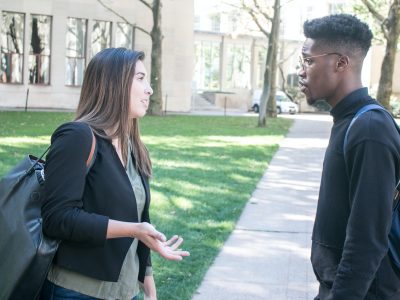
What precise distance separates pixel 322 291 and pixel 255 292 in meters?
3.72

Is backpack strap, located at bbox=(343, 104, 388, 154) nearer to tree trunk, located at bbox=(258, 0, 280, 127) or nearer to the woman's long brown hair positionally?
the woman's long brown hair

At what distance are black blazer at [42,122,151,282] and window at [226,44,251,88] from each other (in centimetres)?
5985

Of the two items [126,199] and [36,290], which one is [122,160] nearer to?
[126,199]

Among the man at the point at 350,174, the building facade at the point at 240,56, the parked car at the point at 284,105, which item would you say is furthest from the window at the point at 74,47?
the man at the point at 350,174

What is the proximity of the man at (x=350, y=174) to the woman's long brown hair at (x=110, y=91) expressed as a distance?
725mm

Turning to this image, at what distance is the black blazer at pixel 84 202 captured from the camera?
2.75 m

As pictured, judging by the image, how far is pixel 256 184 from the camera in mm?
12641

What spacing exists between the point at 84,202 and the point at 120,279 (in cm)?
37

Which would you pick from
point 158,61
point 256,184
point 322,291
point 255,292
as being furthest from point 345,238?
point 158,61

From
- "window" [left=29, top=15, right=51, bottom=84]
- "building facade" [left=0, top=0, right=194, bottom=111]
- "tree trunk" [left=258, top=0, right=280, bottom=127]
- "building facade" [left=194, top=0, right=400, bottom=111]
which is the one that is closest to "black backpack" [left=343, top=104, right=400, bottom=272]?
"tree trunk" [left=258, top=0, right=280, bottom=127]

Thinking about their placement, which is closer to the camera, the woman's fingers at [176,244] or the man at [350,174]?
the man at [350,174]

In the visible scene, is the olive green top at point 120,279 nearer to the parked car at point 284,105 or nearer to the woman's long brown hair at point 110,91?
the woman's long brown hair at point 110,91

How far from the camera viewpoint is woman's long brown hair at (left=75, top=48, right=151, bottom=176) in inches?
120

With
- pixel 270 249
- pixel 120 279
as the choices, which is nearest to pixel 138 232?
pixel 120 279
